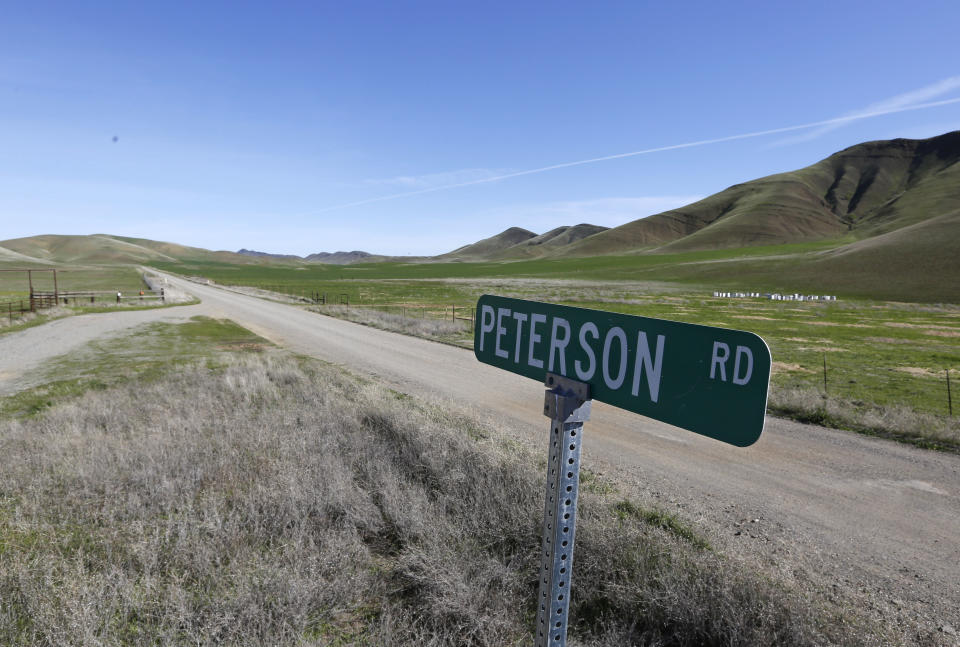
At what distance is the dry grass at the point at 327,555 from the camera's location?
10.9 ft

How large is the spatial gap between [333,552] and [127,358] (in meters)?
17.5

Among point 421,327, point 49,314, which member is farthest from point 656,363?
point 49,314

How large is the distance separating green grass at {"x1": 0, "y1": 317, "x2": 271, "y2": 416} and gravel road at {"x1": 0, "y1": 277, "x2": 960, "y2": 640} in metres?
1.96

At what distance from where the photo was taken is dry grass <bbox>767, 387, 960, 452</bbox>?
9.74 m

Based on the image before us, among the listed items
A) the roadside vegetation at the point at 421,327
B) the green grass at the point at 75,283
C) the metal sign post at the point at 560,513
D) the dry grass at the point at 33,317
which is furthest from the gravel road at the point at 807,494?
the green grass at the point at 75,283

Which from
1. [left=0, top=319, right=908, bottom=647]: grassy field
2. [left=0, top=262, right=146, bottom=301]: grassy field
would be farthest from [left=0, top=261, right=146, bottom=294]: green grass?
[left=0, top=319, right=908, bottom=647]: grassy field

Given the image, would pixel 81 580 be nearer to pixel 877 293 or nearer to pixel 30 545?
pixel 30 545

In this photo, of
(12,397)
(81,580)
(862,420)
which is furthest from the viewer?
(12,397)

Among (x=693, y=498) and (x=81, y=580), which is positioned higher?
(x=81, y=580)

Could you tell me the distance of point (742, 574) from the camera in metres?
4.06

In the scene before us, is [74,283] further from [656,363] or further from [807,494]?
[656,363]

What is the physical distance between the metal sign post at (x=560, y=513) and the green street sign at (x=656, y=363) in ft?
0.43

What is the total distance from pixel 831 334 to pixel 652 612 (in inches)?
1463

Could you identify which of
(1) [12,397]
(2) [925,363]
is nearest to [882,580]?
(1) [12,397]
